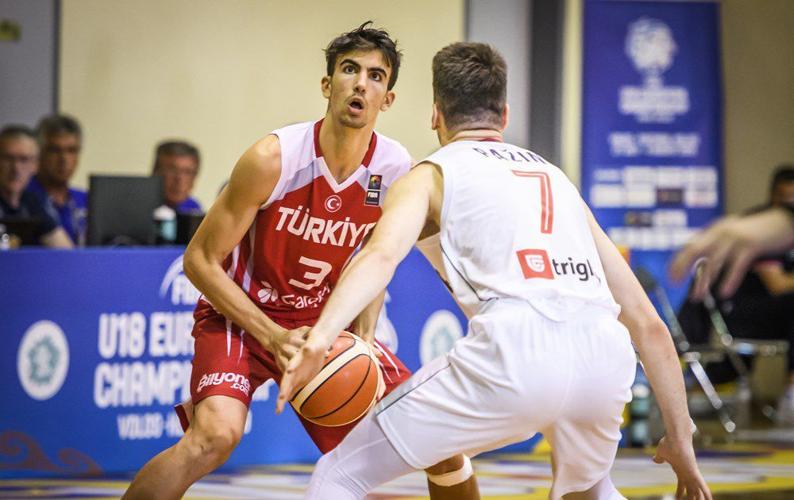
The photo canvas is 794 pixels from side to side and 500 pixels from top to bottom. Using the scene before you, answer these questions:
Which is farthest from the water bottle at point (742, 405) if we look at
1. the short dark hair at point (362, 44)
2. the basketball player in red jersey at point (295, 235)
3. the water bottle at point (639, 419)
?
the short dark hair at point (362, 44)

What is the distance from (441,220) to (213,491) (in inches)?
123

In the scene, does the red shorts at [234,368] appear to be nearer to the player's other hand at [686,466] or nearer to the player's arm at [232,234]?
the player's arm at [232,234]

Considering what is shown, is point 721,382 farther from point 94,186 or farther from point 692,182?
point 94,186

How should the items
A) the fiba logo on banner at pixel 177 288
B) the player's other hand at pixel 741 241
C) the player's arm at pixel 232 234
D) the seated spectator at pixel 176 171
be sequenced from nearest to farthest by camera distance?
1. the player's other hand at pixel 741 241
2. the player's arm at pixel 232 234
3. the fiba logo on banner at pixel 177 288
4. the seated spectator at pixel 176 171

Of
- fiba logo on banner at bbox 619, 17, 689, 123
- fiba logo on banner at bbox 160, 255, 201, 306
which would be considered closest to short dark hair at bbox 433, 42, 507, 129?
fiba logo on banner at bbox 160, 255, 201, 306

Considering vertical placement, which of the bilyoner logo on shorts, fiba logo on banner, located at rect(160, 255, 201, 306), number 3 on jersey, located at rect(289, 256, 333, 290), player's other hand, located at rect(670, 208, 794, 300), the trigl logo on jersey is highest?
player's other hand, located at rect(670, 208, 794, 300)

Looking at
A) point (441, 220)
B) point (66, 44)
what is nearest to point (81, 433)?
point (441, 220)

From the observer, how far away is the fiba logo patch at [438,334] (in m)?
7.70

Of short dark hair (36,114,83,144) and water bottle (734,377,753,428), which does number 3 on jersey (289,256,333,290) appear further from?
water bottle (734,377,753,428)

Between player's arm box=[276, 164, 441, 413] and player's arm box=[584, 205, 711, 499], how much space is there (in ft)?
1.67

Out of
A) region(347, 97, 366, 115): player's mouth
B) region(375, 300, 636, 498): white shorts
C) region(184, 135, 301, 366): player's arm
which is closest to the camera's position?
region(375, 300, 636, 498): white shorts

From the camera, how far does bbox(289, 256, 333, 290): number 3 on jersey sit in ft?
15.2

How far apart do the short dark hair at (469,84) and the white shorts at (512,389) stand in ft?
2.01

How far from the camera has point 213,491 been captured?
20.6 ft
